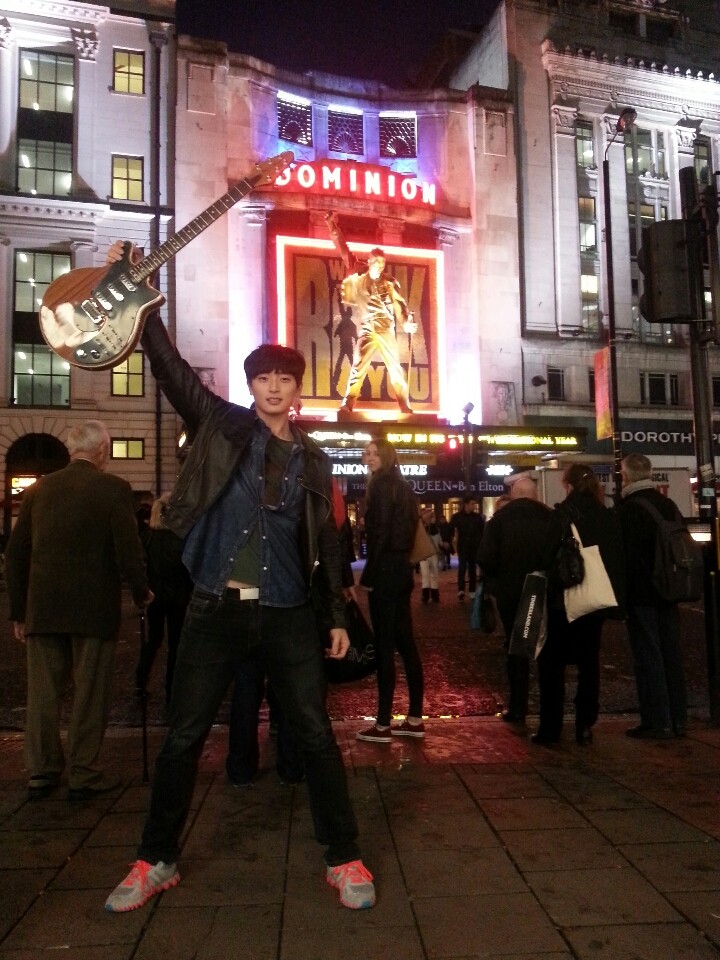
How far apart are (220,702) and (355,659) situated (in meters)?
1.38

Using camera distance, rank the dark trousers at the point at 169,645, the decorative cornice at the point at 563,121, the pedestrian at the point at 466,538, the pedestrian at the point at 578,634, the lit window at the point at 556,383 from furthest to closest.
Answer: the decorative cornice at the point at 563,121, the lit window at the point at 556,383, the pedestrian at the point at 466,538, the dark trousers at the point at 169,645, the pedestrian at the point at 578,634

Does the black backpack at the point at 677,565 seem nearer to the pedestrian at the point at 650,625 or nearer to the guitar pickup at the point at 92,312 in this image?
the pedestrian at the point at 650,625

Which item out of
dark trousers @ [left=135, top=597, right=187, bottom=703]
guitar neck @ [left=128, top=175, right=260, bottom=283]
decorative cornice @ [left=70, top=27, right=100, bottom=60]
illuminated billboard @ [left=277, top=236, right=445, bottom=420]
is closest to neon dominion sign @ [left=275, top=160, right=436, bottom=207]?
illuminated billboard @ [left=277, top=236, right=445, bottom=420]

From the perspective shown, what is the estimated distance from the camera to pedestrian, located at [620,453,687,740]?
5352 millimetres

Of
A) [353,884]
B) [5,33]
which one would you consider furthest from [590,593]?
[5,33]

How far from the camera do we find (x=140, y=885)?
2.86 m

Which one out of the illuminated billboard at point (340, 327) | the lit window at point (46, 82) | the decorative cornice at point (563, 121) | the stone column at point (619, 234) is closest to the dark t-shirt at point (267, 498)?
the illuminated billboard at point (340, 327)

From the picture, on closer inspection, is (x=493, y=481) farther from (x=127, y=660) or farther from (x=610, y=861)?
(x=610, y=861)

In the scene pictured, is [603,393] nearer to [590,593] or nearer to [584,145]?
[584,145]

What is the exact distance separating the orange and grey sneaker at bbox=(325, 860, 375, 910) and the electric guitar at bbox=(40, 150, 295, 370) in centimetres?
210

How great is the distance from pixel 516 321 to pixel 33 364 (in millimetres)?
17355

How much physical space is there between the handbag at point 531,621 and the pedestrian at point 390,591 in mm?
718

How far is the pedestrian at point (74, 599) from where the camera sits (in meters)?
4.23

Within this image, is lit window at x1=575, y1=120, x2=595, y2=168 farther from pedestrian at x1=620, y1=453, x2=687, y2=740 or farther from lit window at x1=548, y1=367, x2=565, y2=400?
pedestrian at x1=620, y1=453, x2=687, y2=740
